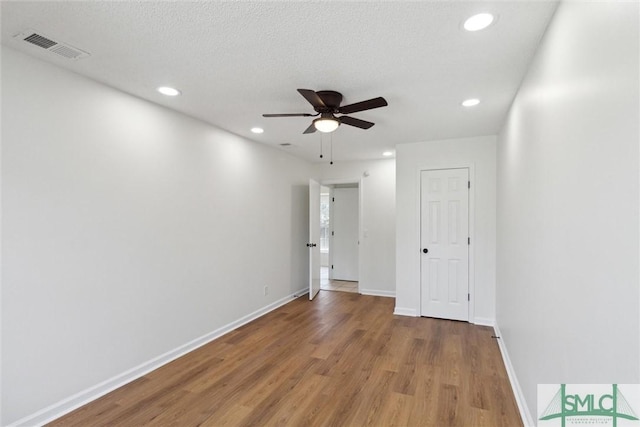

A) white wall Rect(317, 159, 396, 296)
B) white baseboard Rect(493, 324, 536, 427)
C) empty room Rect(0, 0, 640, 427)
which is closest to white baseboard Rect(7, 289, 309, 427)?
empty room Rect(0, 0, 640, 427)

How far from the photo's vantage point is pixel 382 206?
5.84m

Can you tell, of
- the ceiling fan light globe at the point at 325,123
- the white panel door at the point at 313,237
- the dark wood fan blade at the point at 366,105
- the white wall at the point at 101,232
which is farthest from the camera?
the white panel door at the point at 313,237

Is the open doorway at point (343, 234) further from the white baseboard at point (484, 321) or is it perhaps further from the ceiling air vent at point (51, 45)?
the ceiling air vent at point (51, 45)

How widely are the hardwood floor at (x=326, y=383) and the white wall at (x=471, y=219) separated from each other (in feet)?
1.72

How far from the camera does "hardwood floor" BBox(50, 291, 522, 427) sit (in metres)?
2.28

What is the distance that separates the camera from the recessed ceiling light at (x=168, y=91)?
270 centimetres

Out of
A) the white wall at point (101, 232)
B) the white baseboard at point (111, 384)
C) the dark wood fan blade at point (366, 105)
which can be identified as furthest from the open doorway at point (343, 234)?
the dark wood fan blade at point (366, 105)

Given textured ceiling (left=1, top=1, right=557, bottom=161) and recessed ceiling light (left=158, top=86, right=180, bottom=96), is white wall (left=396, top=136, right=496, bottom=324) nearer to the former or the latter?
textured ceiling (left=1, top=1, right=557, bottom=161)

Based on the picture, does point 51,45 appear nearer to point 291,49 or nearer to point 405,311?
point 291,49

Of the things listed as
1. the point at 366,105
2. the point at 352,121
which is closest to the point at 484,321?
the point at 352,121

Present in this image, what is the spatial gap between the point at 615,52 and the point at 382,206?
4835 millimetres

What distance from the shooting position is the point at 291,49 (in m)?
2.04

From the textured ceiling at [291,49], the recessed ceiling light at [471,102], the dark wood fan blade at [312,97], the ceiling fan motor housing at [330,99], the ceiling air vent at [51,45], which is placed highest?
the recessed ceiling light at [471,102]

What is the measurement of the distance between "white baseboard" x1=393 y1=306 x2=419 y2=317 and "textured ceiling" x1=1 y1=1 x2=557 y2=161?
2809 millimetres
